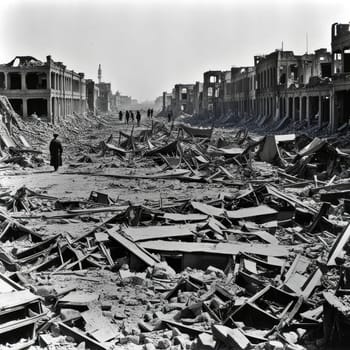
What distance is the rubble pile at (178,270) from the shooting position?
6.14 m

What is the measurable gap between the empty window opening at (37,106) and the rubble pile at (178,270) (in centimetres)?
3408

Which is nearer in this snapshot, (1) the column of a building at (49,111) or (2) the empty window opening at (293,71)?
(1) the column of a building at (49,111)

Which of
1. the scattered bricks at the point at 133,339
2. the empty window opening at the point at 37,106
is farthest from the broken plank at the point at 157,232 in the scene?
the empty window opening at the point at 37,106

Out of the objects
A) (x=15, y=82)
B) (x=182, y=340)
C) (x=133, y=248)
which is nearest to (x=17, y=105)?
(x=15, y=82)

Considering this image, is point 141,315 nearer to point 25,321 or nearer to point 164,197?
point 25,321

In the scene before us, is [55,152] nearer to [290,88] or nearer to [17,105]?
[17,105]

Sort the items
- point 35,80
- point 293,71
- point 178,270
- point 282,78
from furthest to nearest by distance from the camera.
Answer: point 293,71 < point 282,78 < point 35,80 < point 178,270

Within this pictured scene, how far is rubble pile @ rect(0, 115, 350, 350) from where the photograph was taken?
6141mm

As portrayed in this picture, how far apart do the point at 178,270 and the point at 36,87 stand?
42034mm

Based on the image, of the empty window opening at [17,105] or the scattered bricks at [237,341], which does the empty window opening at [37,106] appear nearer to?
A: the empty window opening at [17,105]

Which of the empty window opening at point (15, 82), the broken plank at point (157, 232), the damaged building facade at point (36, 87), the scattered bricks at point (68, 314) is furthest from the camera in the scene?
the empty window opening at point (15, 82)

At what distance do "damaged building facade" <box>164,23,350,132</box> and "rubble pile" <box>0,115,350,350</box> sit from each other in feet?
69.5

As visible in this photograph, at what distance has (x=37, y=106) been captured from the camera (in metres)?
48.9

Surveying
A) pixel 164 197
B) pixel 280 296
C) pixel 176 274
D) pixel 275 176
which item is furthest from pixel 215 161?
pixel 280 296
